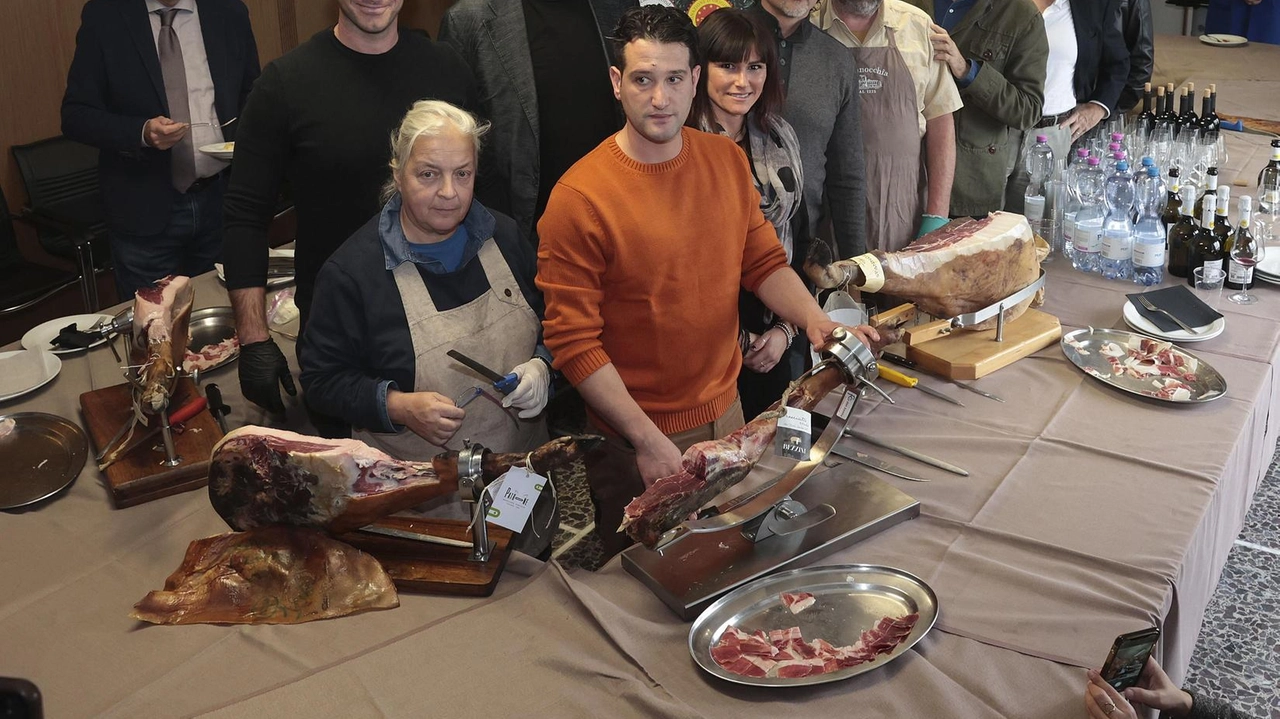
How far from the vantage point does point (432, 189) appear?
1.96 meters

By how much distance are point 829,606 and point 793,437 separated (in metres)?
0.28

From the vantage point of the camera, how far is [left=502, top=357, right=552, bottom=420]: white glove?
1.96 metres

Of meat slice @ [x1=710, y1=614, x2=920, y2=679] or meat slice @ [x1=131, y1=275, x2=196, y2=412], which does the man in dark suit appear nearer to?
meat slice @ [x1=131, y1=275, x2=196, y2=412]

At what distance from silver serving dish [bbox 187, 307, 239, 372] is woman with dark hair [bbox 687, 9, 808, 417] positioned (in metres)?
1.30

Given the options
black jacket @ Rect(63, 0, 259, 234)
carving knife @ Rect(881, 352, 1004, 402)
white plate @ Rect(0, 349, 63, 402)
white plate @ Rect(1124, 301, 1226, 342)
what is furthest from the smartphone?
black jacket @ Rect(63, 0, 259, 234)

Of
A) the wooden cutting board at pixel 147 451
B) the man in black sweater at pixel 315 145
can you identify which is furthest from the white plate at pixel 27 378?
the man in black sweater at pixel 315 145

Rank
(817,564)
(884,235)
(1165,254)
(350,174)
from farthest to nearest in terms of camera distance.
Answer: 1. (884,235)
2. (1165,254)
3. (350,174)
4. (817,564)

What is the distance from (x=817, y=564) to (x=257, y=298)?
1381 millimetres

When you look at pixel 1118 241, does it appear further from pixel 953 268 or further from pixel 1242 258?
pixel 953 268

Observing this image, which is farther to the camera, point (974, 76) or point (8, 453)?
point (974, 76)

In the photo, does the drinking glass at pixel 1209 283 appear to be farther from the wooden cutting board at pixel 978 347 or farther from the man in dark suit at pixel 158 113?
the man in dark suit at pixel 158 113

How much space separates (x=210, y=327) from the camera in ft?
8.77

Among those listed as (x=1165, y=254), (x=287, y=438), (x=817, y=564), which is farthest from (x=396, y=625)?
(x=1165, y=254)

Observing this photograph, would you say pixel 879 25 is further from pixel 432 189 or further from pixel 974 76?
pixel 432 189
